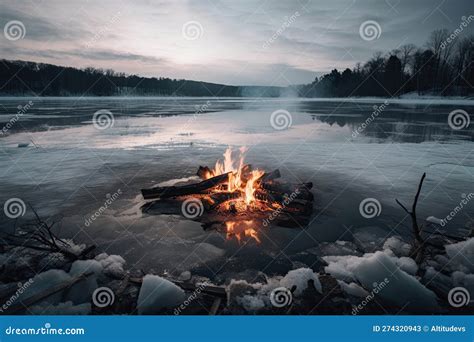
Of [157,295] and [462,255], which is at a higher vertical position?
[462,255]

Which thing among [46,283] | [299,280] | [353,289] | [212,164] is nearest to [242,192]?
[299,280]

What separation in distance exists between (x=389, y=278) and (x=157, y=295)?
3490 millimetres

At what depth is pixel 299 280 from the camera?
4141 mm

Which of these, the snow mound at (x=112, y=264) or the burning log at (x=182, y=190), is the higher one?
the burning log at (x=182, y=190)

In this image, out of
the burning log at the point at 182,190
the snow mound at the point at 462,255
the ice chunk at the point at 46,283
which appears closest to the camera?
the ice chunk at the point at 46,283

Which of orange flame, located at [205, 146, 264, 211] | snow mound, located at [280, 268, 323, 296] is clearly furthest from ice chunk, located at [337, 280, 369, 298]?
orange flame, located at [205, 146, 264, 211]

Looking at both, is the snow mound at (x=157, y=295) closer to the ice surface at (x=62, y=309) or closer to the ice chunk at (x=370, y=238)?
the ice surface at (x=62, y=309)

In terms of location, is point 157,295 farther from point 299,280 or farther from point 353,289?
point 353,289

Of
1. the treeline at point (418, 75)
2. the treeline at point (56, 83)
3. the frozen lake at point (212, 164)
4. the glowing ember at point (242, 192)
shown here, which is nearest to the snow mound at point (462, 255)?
the frozen lake at point (212, 164)

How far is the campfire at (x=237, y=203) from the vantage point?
6.27 meters

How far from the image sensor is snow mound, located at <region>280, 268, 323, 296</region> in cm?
403

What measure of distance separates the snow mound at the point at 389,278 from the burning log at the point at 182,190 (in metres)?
3.80

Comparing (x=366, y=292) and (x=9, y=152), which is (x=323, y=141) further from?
(x=9, y=152)

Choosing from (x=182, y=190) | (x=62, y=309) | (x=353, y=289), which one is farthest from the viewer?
(x=182, y=190)
